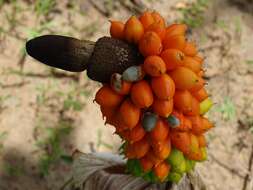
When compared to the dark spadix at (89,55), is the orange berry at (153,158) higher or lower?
lower

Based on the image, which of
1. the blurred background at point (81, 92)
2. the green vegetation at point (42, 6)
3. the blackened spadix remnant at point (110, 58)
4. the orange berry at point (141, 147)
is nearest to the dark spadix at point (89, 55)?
the blackened spadix remnant at point (110, 58)

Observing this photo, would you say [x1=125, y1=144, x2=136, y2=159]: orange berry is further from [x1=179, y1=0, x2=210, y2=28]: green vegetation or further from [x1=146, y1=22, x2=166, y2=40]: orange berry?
[x1=179, y1=0, x2=210, y2=28]: green vegetation

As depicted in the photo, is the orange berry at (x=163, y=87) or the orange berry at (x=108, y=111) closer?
the orange berry at (x=163, y=87)

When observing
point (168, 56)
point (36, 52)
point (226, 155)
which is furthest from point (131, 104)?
point (226, 155)

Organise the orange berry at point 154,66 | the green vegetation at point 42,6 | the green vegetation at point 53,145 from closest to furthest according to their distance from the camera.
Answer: the orange berry at point 154,66
the green vegetation at point 53,145
the green vegetation at point 42,6

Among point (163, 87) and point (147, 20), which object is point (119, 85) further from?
point (147, 20)

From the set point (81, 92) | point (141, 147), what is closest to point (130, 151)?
point (141, 147)

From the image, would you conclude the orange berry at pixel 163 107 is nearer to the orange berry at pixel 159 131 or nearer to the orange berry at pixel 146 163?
the orange berry at pixel 159 131
